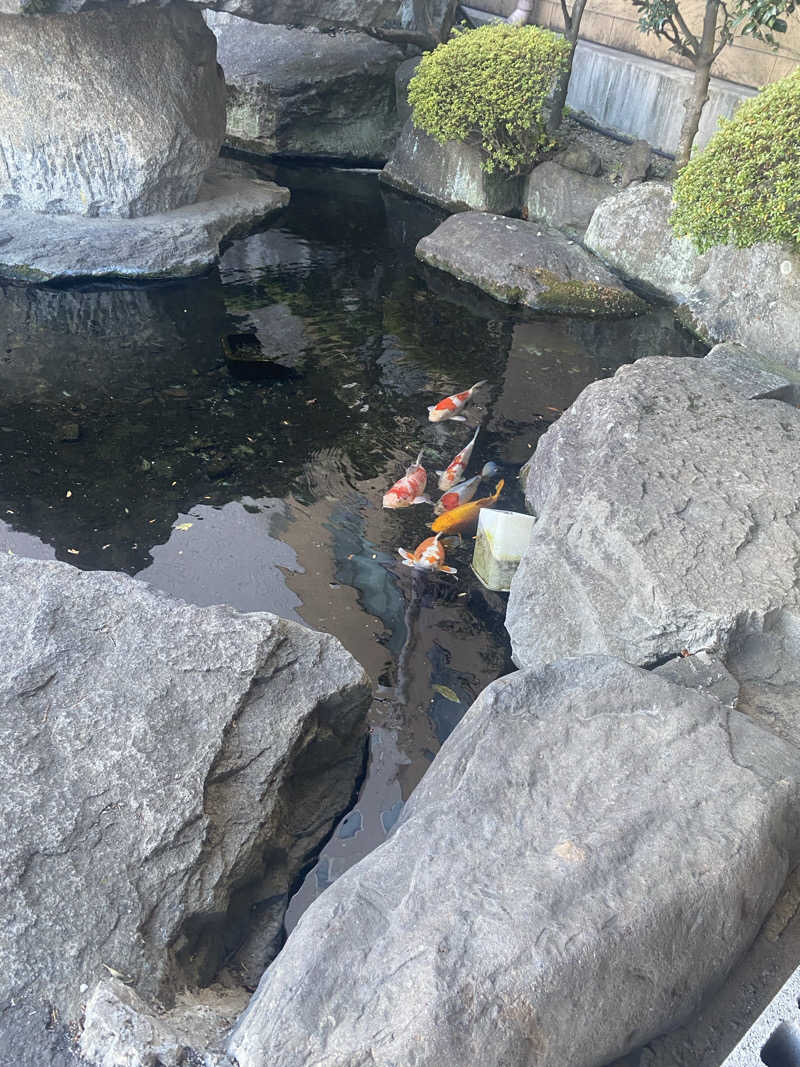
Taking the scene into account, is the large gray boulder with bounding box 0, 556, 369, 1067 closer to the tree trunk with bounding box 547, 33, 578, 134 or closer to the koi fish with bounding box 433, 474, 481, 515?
the koi fish with bounding box 433, 474, 481, 515

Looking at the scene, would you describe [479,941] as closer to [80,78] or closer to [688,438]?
[688,438]

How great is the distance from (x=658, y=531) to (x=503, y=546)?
870mm

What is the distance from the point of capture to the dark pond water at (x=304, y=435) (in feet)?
13.8

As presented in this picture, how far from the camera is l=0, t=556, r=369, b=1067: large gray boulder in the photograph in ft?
8.14

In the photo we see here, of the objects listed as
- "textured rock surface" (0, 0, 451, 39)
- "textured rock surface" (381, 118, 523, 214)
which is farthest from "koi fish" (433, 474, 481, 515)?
"textured rock surface" (381, 118, 523, 214)

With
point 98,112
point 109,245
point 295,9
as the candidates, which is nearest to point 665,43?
point 295,9

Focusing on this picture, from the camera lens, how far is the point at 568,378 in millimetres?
6777

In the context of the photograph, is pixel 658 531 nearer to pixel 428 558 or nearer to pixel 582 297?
pixel 428 558

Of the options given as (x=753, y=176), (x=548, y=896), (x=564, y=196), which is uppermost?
(x=753, y=176)

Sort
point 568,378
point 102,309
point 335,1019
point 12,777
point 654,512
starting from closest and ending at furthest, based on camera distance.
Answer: point 335,1019, point 12,777, point 654,512, point 568,378, point 102,309

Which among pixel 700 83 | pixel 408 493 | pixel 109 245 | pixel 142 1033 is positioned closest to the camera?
pixel 142 1033

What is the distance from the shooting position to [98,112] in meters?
7.95

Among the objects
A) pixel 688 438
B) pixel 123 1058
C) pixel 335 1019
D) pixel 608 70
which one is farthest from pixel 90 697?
pixel 608 70

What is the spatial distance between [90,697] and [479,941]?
1507 mm
